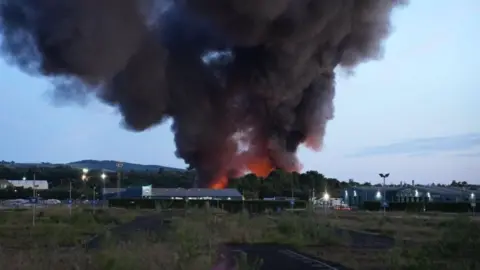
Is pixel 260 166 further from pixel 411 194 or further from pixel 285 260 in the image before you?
pixel 285 260

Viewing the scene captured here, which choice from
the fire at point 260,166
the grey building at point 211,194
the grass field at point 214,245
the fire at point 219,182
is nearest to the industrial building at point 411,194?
the fire at point 260,166

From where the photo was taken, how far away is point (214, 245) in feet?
75.0

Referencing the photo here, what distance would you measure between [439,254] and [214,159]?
48.7 m

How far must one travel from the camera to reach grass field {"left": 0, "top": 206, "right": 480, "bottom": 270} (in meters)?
13.0

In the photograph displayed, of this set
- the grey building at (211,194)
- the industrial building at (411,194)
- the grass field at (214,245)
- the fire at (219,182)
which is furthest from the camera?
the industrial building at (411,194)

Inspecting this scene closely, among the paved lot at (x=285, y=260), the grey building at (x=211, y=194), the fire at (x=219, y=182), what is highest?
the fire at (x=219, y=182)

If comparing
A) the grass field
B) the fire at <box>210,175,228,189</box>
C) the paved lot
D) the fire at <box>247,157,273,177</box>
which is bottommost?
the paved lot

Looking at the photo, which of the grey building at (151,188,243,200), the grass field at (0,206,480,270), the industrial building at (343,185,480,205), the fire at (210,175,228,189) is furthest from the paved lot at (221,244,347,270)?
the industrial building at (343,185,480,205)

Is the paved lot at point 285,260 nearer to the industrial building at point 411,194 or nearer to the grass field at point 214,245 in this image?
the grass field at point 214,245

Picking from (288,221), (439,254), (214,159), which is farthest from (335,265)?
(214,159)

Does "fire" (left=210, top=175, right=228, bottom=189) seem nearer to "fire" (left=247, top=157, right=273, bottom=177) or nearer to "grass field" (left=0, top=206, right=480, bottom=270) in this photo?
"fire" (left=247, top=157, right=273, bottom=177)

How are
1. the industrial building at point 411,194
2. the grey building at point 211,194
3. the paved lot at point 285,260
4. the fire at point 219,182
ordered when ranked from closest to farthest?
the paved lot at point 285,260
the grey building at point 211,194
the fire at point 219,182
the industrial building at point 411,194

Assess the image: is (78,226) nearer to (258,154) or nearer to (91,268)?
(91,268)

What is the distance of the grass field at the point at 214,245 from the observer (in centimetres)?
1300
